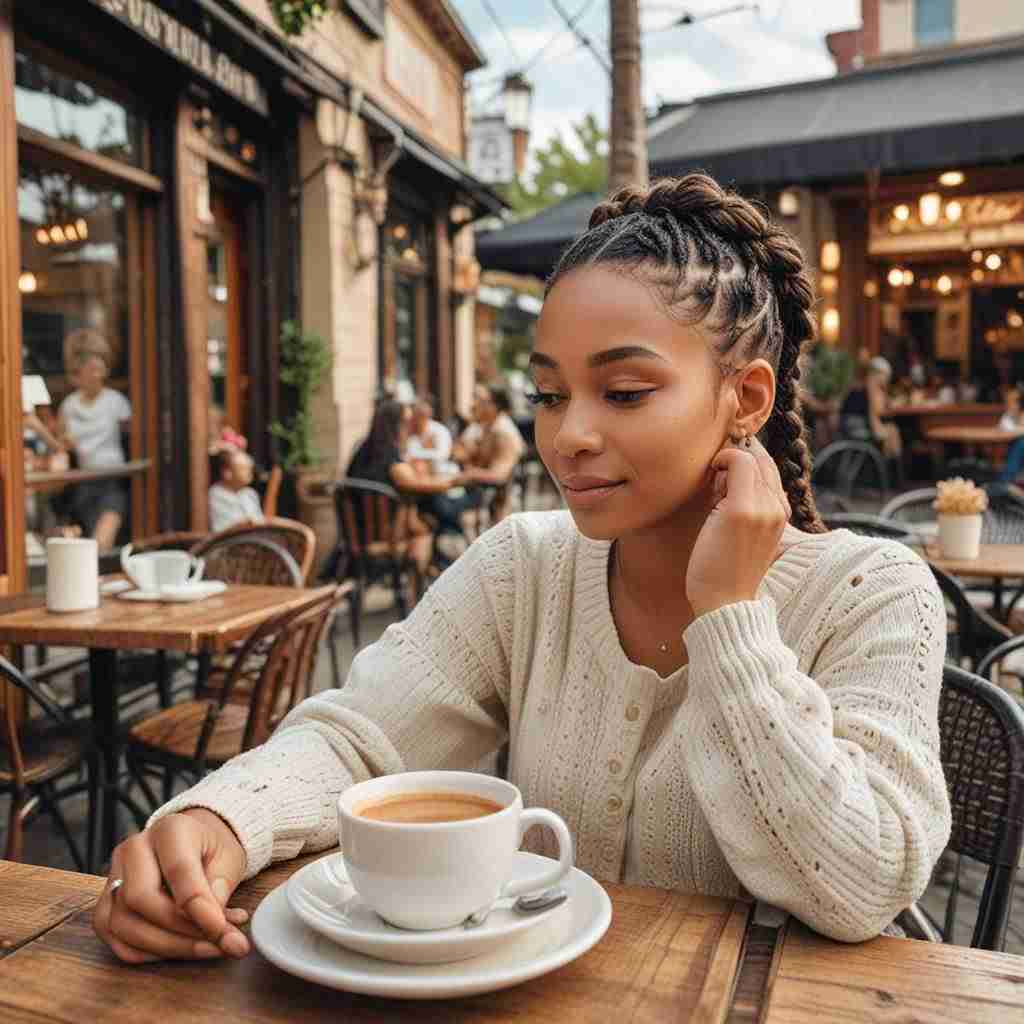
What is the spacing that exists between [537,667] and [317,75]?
22.4 feet

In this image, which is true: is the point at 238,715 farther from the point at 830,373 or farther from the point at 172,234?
the point at 830,373

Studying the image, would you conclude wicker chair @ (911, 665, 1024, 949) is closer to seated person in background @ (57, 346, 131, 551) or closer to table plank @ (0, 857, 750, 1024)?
table plank @ (0, 857, 750, 1024)

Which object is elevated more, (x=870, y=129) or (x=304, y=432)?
(x=870, y=129)

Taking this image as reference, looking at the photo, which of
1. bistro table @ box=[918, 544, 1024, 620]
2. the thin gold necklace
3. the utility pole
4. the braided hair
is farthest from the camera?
the utility pole

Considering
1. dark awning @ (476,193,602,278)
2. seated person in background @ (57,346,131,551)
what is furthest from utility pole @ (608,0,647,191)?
dark awning @ (476,193,602,278)

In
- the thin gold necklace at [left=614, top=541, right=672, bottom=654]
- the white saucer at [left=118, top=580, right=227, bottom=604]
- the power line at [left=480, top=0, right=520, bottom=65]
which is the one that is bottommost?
the white saucer at [left=118, top=580, right=227, bottom=604]

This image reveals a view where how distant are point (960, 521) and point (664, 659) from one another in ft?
9.49

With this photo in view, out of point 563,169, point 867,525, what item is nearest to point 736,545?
point 867,525

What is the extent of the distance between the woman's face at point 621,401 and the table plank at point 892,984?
503 mm

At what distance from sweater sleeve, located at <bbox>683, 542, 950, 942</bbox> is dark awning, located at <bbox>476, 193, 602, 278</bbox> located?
10.2 m

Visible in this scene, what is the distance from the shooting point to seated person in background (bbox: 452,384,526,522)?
332 inches

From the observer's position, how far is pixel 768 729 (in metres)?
1.12

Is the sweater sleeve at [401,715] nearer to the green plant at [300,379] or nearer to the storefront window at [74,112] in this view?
the storefront window at [74,112]

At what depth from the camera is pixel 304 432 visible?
8.03 meters
